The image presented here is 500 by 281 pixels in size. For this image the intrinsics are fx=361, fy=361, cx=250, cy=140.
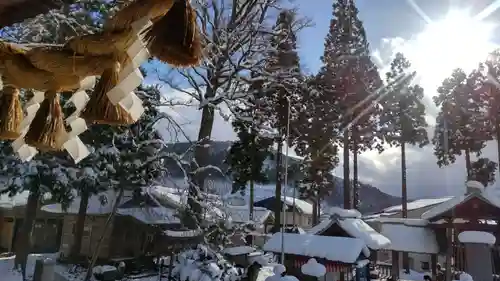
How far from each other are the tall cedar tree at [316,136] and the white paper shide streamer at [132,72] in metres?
19.1

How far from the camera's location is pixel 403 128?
24734 millimetres

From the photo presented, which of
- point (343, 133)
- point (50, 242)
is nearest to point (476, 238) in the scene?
point (343, 133)

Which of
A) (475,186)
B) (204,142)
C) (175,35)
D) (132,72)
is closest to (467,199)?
(475,186)

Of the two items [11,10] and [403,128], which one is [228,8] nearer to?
[11,10]

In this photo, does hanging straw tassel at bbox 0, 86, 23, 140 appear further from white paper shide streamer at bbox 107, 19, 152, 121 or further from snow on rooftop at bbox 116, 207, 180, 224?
snow on rooftop at bbox 116, 207, 180, 224

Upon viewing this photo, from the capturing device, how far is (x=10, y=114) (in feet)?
6.07

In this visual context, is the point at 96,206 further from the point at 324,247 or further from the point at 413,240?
the point at 413,240

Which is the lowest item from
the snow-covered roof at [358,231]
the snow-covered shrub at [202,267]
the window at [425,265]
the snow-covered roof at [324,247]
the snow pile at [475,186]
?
the window at [425,265]

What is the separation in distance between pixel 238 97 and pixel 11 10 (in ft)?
35.0

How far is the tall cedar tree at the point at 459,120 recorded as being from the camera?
76.4 ft

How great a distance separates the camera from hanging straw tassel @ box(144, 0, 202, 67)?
119 cm

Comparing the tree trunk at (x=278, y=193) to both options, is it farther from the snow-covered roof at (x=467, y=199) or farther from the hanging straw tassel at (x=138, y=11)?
the hanging straw tassel at (x=138, y=11)

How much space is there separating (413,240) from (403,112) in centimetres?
1240

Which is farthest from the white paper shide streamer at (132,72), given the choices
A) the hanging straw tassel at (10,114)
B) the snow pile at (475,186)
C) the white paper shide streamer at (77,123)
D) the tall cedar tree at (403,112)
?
the tall cedar tree at (403,112)
